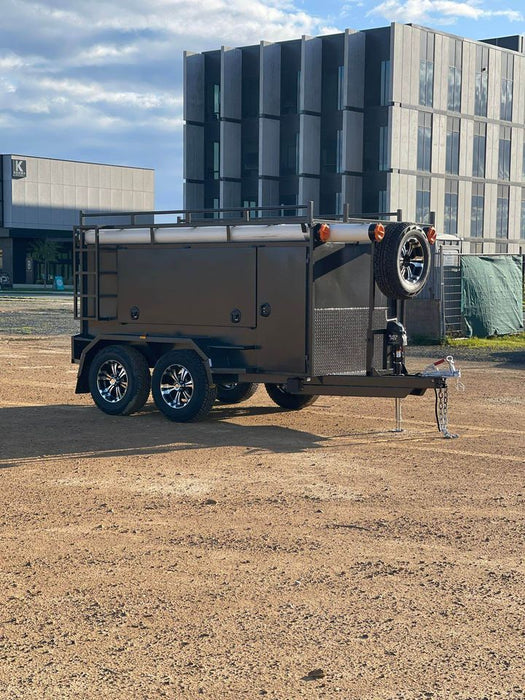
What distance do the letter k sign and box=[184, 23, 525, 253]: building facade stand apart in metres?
16.7

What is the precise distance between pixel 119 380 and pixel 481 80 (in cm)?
6040

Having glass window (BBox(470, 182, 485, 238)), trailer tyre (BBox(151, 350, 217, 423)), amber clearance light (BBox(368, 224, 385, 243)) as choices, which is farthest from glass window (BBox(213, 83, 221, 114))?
amber clearance light (BBox(368, 224, 385, 243))

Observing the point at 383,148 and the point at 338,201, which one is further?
the point at 338,201

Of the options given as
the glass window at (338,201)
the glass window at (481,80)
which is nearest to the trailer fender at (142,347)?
the glass window at (338,201)

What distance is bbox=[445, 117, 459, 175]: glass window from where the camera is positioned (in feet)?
221

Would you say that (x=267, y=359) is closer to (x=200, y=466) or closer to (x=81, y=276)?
(x=200, y=466)

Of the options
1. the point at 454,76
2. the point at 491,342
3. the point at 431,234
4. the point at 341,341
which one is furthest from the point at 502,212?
the point at 341,341

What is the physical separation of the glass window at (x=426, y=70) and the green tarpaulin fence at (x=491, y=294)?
38.4 metres

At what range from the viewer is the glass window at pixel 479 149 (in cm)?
6981

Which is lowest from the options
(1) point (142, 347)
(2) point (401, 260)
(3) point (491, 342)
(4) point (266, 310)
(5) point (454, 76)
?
(3) point (491, 342)

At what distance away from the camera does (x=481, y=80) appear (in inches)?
2707

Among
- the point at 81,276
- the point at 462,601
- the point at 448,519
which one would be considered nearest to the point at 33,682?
the point at 462,601

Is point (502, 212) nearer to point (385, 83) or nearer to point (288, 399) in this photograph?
point (385, 83)

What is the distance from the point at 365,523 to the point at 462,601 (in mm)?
1962
